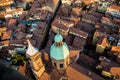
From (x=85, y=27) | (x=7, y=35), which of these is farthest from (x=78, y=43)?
(x=7, y=35)

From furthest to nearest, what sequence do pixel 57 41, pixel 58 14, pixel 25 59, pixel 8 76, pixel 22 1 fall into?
pixel 22 1 < pixel 58 14 < pixel 25 59 < pixel 57 41 < pixel 8 76

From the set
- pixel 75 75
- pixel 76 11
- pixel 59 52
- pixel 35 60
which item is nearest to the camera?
pixel 35 60

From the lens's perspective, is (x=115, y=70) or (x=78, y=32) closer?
(x=115, y=70)

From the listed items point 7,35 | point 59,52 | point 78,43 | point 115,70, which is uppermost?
point 59,52

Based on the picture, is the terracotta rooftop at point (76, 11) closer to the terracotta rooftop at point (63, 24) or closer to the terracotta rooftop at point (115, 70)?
the terracotta rooftop at point (63, 24)

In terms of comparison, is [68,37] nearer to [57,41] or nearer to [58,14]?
[58,14]

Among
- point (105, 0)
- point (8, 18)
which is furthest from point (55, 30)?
point (105, 0)

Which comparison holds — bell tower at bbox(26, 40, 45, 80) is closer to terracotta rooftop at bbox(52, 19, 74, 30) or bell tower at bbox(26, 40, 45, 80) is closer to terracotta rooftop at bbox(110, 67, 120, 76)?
terracotta rooftop at bbox(110, 67, 120, 76)

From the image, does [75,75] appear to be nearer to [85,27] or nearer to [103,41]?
[103,41]

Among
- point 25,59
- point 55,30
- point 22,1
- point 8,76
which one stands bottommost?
point 25,59

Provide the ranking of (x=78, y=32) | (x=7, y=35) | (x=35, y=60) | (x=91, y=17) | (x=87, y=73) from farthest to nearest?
(x=91, y=17), (x=7, y=35), (x=78, y=32), (x=87, y=73), (x=35, y=60)
